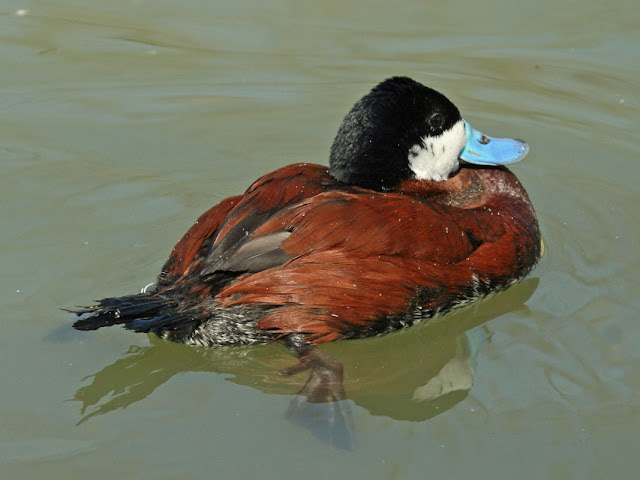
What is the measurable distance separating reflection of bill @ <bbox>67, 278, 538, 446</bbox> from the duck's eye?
0.95m

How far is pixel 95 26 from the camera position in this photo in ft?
25.6

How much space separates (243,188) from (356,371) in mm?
1966

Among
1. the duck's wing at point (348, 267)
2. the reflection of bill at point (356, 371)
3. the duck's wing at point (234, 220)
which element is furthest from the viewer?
the duck's wing at point (234, 220)

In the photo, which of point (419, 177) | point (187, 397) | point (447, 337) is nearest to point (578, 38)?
point (419, 177)

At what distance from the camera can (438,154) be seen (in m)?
4.59

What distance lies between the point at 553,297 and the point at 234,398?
1736 mm

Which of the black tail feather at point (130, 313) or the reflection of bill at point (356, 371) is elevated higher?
the black tail feather at point (130, 313)

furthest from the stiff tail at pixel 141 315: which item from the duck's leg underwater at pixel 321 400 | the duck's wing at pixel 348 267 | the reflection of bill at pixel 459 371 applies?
the reflection of bill at pixel 459 371

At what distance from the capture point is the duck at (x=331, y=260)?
3.78 metres

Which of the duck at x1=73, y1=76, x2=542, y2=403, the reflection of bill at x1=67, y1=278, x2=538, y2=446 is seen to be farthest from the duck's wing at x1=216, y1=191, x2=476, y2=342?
the reflection of bill at x1=67, y1=278, x2=538, y2=446

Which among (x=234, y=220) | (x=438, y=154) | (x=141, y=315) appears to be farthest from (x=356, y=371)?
(x=438, y=154)

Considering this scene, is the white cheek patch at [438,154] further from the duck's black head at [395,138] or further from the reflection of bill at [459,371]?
the reflection of bill at [459,371]

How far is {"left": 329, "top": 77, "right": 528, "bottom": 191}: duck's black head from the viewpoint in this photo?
14.0ft

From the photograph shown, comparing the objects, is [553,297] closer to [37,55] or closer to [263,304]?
[263,304]
